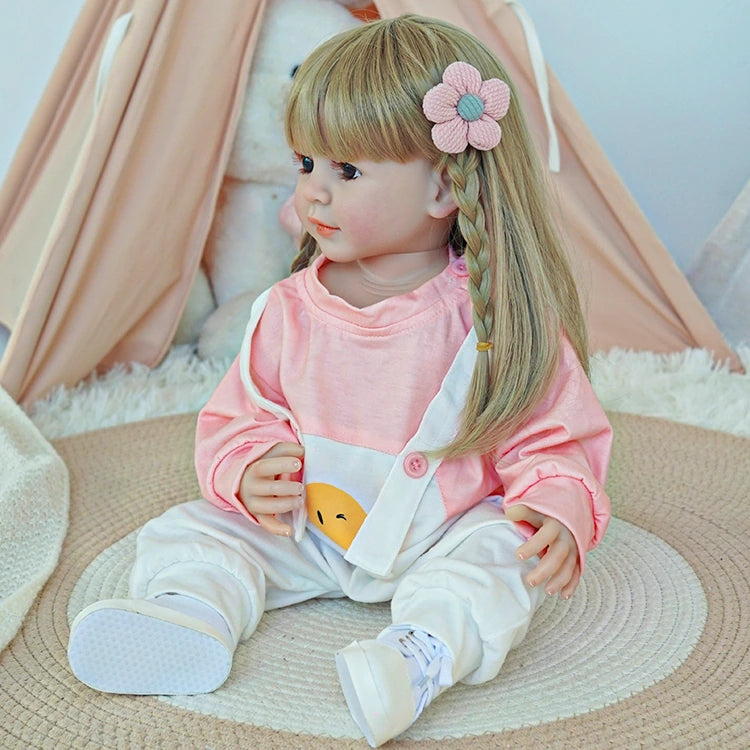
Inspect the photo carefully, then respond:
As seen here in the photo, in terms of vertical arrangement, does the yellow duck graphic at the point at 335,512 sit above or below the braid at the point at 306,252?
below

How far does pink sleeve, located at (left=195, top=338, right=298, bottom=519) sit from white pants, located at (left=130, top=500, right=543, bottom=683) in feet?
0.11

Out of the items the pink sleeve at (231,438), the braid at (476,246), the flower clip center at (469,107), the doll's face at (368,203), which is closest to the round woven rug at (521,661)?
the pink sleeve at (231,438)

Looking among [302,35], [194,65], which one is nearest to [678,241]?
[302,35]

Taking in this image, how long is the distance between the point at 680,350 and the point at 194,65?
0.95 m

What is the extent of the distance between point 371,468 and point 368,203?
0.26 meters

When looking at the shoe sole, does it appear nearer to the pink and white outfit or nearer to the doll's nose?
the pink and white outfit

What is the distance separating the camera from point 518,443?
996 mm

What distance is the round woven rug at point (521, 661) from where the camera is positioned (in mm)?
830

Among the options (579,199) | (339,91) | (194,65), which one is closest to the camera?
(339,91)

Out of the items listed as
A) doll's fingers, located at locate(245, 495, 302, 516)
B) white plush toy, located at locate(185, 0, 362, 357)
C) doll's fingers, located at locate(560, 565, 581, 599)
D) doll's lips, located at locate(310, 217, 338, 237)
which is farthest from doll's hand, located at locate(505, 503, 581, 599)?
white plush toy, located at locate(185, 0, 362, 357)

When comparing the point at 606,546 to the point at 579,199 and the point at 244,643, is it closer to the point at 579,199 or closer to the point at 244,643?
the point at 244,643

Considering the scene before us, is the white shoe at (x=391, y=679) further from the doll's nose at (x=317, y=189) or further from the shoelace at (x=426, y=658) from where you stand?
the doll's nose at (x=317, y=189)

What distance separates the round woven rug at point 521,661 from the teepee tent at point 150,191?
1.17 ft

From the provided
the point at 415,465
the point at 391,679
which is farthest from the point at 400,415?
the point at 391,679
